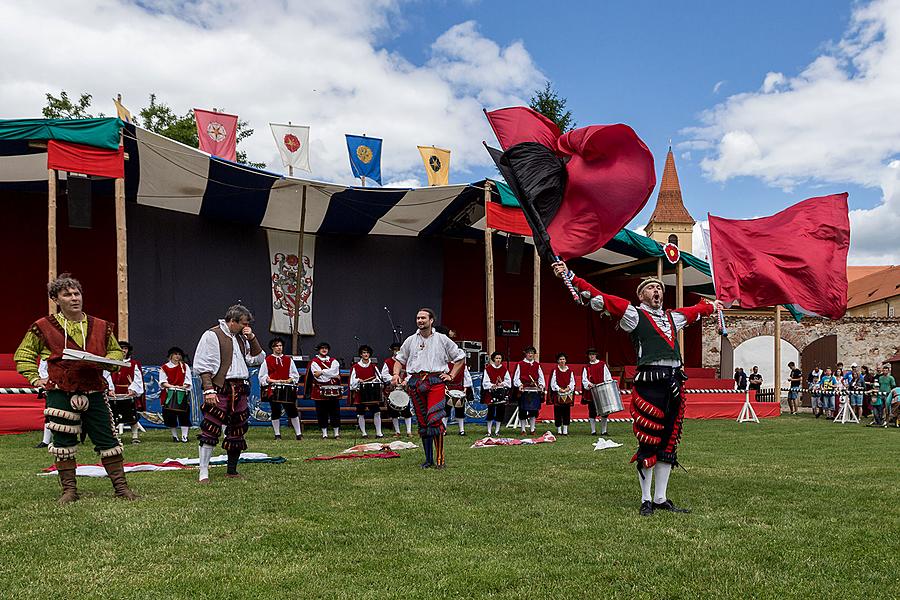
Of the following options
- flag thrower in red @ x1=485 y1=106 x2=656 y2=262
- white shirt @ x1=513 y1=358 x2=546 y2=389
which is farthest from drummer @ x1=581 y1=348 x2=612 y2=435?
flag thrower in red @ x1=485 y1=106 x2=656 y2=262

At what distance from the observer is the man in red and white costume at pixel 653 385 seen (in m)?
4.76

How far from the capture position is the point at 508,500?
502 cm

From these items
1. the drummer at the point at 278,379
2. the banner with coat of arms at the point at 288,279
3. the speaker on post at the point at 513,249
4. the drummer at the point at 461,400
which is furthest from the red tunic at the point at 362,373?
the banner with coat of arms at the point at 288,279

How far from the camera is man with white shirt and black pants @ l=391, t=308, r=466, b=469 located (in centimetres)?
695

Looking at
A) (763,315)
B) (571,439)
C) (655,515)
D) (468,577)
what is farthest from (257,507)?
(763,315)

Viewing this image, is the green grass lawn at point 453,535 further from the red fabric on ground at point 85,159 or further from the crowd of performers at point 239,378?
the red fabric on ground at point 85,159

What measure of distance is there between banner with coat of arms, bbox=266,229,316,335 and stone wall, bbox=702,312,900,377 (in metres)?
21.1

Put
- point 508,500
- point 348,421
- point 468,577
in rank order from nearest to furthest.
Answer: point 468,577
point 508,500
point 348,421

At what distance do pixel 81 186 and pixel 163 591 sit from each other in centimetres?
1028

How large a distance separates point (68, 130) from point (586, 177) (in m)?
8.50

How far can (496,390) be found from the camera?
11719mm

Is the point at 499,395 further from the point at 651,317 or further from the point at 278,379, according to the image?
the point at 651,317

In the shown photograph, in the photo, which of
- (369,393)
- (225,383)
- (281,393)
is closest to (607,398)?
(225,383)

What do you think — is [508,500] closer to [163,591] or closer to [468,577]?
[468,577]
